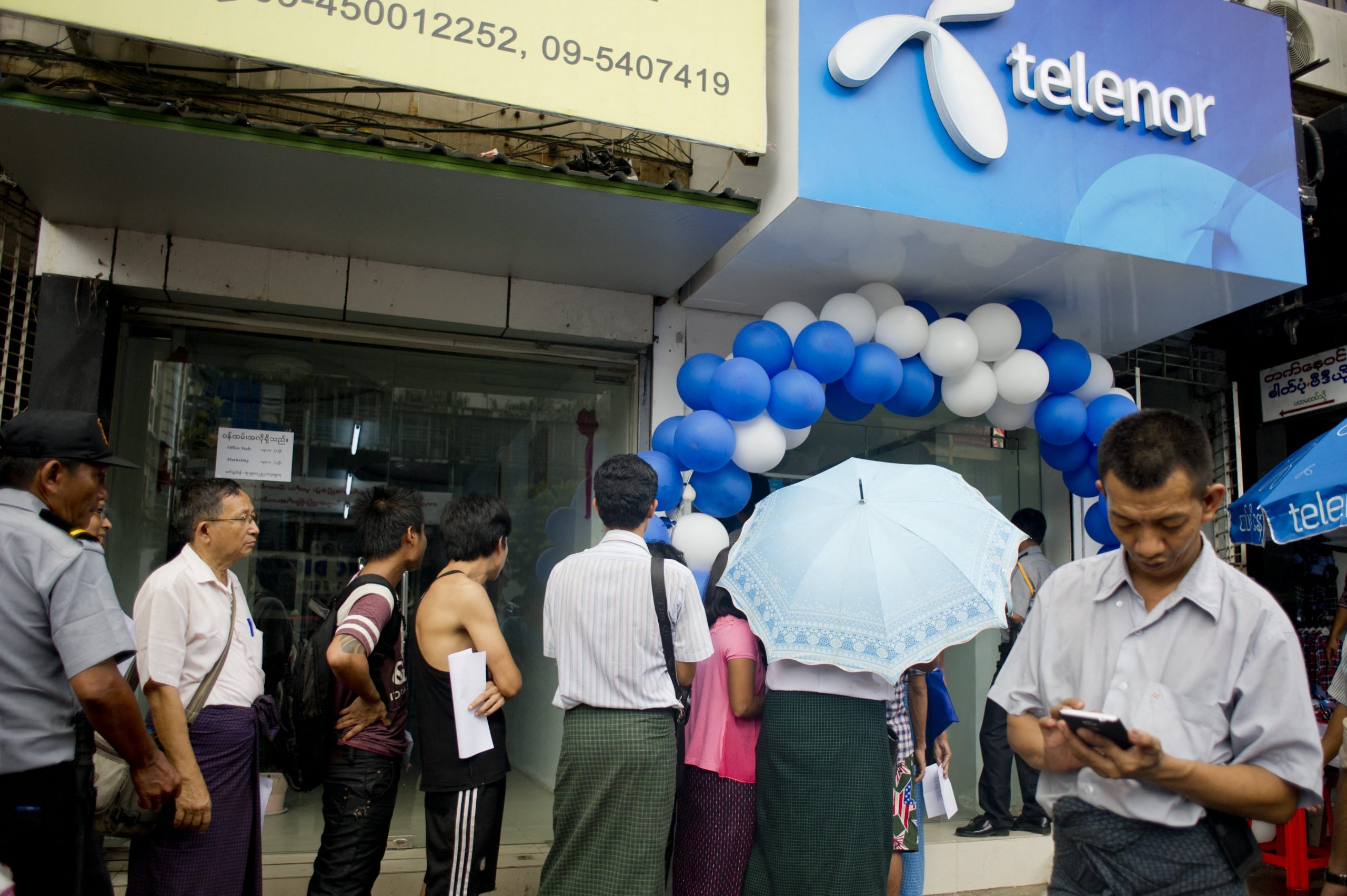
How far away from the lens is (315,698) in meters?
3.38

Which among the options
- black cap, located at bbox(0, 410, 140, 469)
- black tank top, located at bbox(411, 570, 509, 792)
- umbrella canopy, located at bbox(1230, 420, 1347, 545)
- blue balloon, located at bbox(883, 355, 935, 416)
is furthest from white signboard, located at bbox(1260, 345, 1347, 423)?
black cap, located at bbox(0, 410, 140, 469)

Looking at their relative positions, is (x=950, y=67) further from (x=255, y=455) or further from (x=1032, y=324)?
(x=255, y=455)

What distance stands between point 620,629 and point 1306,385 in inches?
243

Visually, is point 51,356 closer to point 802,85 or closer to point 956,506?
point 802,85

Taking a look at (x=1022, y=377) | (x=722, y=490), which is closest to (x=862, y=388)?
(x=722, y=490)

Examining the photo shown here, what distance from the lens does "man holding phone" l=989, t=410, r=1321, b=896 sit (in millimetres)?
1863

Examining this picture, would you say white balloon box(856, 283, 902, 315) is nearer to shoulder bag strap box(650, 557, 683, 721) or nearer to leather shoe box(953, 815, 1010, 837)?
shoulder bag strap box(650, 557, 683, 721)

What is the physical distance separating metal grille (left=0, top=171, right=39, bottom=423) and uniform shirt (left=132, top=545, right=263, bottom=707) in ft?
7.89

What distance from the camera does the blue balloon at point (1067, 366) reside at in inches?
204

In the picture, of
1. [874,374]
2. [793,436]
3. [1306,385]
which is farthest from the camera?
[1306,385]

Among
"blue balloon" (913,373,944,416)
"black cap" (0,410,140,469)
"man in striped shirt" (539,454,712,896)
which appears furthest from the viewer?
"blue balloon" (913,373,944,416)

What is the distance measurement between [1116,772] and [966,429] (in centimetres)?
488

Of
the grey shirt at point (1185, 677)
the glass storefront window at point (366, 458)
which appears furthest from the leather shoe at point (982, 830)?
the grey shirt at point (1185, 677)

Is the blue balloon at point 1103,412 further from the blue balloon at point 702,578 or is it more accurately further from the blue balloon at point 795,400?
the blue balloon at point 702,578
